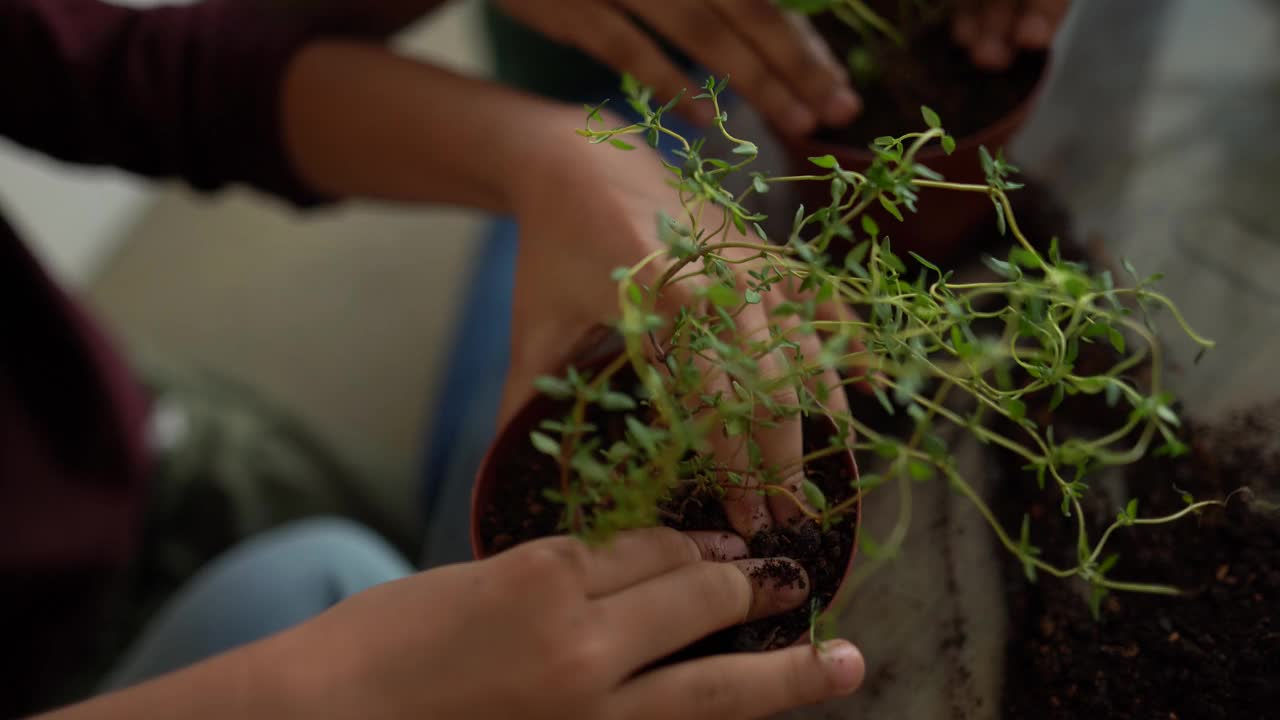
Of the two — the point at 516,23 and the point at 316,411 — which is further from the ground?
the point at 516,23

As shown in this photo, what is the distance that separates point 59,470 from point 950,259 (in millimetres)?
1257

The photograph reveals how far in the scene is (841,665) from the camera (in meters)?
0.61

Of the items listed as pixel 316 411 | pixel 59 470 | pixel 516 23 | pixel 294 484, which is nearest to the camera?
pixel 59 470

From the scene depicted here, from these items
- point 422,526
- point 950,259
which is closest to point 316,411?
point 422,526

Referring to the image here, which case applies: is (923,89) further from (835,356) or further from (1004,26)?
(835,356)

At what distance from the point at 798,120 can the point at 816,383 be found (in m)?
0.38

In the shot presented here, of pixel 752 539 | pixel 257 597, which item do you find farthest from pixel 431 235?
pixel 752 539

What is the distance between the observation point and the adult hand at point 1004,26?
0.91 meters

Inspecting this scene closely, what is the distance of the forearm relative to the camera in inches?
38.4

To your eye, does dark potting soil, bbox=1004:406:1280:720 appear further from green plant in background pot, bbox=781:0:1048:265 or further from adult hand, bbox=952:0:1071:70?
adult hand, bbox=952:0:1071:70

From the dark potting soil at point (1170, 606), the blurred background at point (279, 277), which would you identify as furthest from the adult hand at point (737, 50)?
the blurred background at point (279, 277)

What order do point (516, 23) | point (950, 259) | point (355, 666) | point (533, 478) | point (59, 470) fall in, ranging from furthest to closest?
1. point (516, 23)
2. point (59, 470)
3. point (950, 259)
4. point (533, 478)
5. point (355, 666)

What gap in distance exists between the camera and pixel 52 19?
1.04 metres

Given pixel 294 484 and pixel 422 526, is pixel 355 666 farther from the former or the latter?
pixel 294 484
